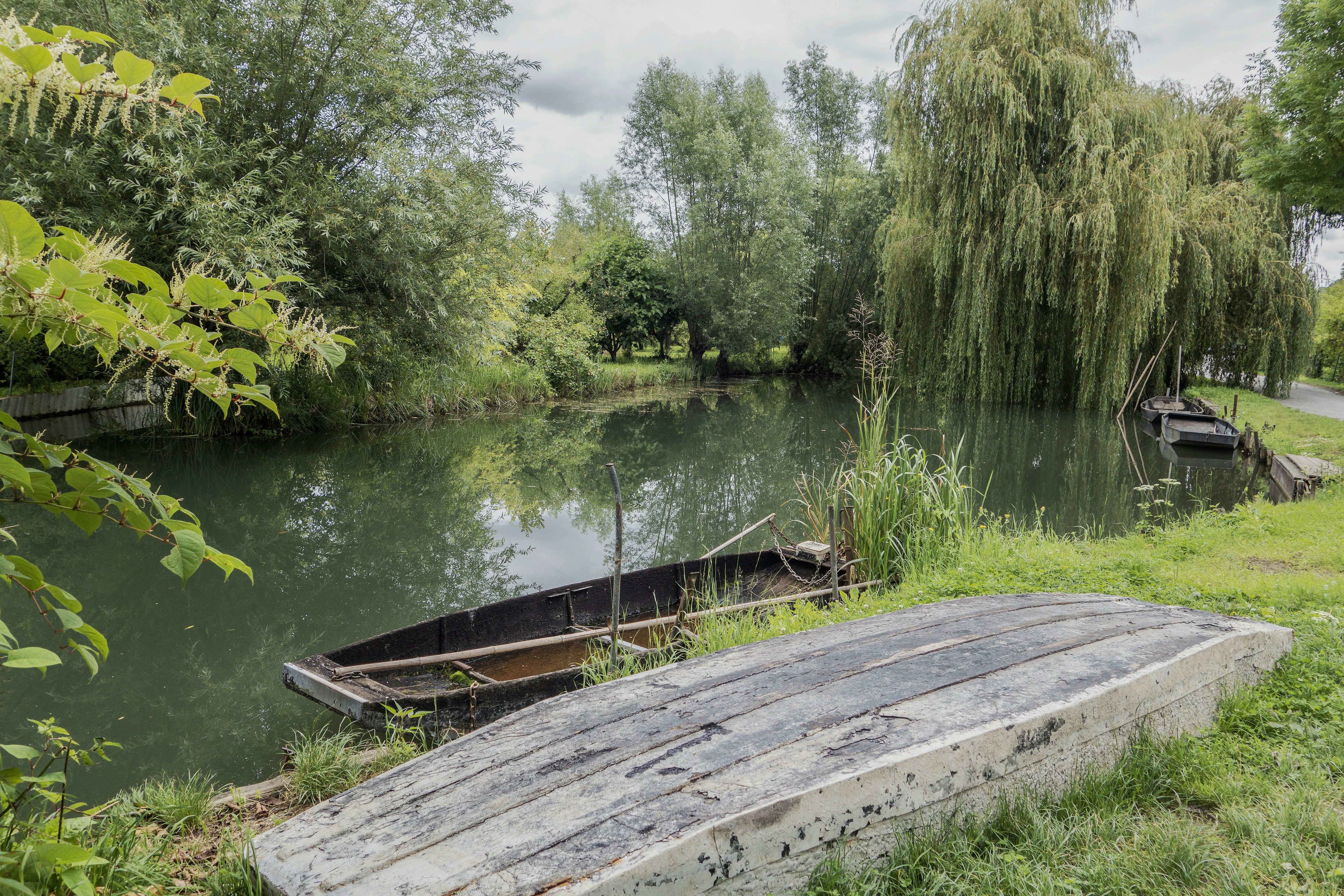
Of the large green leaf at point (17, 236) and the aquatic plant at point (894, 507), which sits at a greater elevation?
the large green leaf at point (17, 236)

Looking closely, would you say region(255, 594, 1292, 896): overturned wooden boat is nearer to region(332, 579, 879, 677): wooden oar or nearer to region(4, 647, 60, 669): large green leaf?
region(4, 647, 60, 669): large green leaf

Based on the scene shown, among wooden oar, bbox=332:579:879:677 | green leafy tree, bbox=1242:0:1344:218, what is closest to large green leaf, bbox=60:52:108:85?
wooden oar, bbox=332:579:879:677

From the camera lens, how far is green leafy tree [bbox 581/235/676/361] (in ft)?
86.3

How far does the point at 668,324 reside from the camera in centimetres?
2842

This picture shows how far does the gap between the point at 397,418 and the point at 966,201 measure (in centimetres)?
1215

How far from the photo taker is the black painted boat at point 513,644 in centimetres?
349

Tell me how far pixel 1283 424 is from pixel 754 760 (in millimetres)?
15586

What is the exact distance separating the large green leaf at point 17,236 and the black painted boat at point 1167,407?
15.2 m

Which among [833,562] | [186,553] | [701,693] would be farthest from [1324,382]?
[186,553]

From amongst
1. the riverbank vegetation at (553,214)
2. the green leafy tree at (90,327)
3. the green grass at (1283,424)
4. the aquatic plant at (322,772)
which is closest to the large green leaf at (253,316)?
the green leafy tree at (90,327)

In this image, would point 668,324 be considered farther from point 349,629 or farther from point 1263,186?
point 349,629

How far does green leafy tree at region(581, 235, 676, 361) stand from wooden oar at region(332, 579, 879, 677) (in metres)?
21.8

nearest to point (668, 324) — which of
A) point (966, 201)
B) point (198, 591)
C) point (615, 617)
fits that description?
point (966, 201)

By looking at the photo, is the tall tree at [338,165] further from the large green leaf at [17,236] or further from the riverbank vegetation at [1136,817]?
the large green leaf at [17,236]
